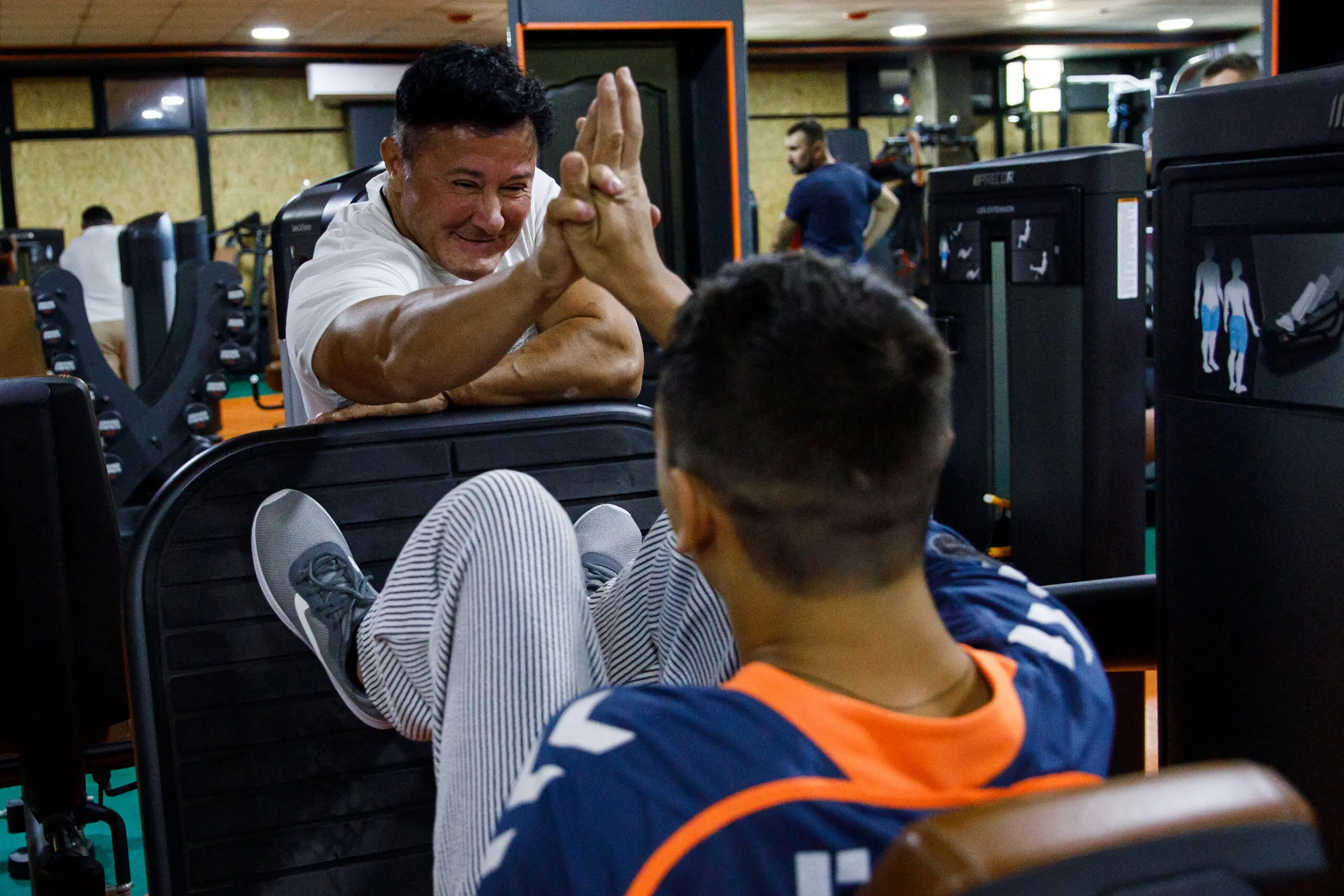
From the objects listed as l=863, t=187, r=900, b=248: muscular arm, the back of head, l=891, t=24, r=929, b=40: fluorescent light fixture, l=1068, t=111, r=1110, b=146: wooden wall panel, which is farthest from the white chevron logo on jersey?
Result: l=1068, t=111, r=1110, b=146: wooden wall panel

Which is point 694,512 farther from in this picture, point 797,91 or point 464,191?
point 797,91

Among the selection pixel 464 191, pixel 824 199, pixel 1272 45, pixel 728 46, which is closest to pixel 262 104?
pixel 824 199

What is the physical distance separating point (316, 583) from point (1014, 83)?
1273 cm

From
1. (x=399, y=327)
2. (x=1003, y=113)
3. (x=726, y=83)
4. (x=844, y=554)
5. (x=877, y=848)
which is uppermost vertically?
(x=1003, y=113)

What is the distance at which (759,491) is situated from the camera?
708 mm

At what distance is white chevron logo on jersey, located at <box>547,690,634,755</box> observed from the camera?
67 cm

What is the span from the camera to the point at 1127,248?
9.42ft

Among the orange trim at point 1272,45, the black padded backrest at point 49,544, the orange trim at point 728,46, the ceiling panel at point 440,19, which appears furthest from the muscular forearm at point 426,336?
the ceiling panel at point 440,19

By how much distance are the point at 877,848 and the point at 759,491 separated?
0.21 meters

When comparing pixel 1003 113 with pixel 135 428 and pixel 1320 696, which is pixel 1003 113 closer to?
pixel 135 428

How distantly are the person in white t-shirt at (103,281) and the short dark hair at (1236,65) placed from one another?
5038mm

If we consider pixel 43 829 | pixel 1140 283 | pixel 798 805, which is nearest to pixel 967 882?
pixel 798 805

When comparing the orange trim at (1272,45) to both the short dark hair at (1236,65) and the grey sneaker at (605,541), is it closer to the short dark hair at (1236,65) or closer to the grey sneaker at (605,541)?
the short dark hair at (1236,65)

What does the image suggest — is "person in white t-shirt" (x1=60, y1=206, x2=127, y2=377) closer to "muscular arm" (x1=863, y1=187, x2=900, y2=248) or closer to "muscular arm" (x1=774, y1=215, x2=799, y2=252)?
"muscular arm" (x1=774, y1=215, x2=799, y2=252)
